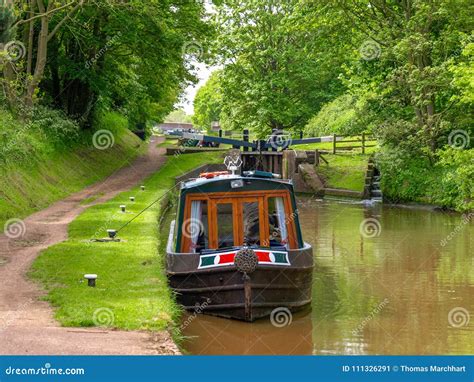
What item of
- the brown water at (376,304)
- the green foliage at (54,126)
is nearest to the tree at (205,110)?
the green foliage at (54,126)

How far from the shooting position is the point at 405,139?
1380 inches

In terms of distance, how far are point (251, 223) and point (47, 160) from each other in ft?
56.6

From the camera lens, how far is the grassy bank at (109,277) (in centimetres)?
1101

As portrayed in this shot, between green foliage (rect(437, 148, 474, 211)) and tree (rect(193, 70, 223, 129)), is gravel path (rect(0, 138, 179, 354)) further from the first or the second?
tree (rect(193, 70, 223, 129))

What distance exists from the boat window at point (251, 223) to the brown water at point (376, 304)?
5.55 feet

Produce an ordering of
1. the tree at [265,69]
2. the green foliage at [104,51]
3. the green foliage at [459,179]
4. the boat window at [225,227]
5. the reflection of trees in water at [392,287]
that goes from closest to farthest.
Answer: the reflection of trees in water at [392,287] < the boat window at [225,227] < the green foliage at [459,179] < the green foliage at [104,51] < the tree at [265,69]

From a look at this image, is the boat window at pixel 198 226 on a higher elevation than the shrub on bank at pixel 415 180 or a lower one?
higher

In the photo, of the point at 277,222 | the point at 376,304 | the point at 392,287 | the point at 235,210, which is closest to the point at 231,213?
the point at 235,210

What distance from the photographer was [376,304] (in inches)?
600

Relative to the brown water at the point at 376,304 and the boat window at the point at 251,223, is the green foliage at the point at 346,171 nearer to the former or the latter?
the brown water at the point at 376,304

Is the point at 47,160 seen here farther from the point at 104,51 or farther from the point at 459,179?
the point at 459,179

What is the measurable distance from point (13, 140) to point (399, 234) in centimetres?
1284

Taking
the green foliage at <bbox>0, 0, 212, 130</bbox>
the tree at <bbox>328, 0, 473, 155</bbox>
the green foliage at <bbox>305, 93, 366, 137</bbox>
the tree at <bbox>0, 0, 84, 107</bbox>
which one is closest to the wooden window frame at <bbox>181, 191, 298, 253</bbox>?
the tree at <bbox>0, 0, 84, 107</bbox>

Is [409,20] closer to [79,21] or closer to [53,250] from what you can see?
[79,21]
